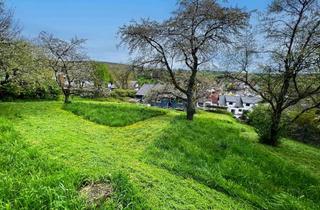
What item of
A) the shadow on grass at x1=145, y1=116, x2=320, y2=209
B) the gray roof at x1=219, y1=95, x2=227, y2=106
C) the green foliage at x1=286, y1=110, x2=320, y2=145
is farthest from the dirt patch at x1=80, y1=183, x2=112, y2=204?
the gray roof at x1=219, y1=95, x2=227, y2=106

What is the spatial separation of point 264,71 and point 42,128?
10871mm

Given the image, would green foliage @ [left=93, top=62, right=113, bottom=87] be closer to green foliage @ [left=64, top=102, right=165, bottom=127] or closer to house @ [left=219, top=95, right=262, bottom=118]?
green foliage @ [left=64, top=102, right=165, bottom=127]

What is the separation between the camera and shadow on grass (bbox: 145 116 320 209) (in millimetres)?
8141

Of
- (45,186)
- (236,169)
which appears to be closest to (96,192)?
(45,186)

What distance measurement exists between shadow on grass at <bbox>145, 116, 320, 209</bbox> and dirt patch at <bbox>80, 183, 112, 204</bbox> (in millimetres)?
2819

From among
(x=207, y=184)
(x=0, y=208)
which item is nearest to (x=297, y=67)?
(x=207, y=184)

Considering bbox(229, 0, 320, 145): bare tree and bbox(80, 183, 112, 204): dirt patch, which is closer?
bbox(80, 183, 112, 204): dirt patch

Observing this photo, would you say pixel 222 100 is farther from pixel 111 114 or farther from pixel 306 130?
pixel 111 114

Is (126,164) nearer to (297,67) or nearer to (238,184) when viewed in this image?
(238,184)

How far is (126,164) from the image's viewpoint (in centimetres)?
766

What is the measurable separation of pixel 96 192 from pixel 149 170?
2.14 meters

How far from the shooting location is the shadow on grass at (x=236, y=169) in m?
8.14

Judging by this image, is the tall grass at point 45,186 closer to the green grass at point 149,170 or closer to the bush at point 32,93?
the green grass at point 149,170

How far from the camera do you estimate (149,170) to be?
7.62 metres
